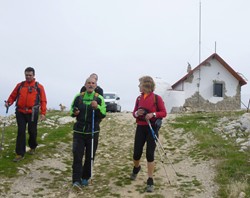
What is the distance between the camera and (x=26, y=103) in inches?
345

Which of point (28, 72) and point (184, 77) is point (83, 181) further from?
point (184, 77)

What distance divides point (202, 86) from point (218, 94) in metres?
1.88

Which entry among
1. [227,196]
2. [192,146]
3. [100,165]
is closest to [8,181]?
[100,165]

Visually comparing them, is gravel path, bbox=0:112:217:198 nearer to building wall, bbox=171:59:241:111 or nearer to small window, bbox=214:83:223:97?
building wall, bbox=171:59:241:111

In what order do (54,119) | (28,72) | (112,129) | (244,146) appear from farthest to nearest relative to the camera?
(54,119)
(112,129)
(244,146)
(28,72)

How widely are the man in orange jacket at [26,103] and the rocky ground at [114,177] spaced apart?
702mm

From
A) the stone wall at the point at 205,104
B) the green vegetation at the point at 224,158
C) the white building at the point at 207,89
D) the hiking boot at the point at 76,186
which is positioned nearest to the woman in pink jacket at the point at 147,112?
the hiking boot at the point at 76,186

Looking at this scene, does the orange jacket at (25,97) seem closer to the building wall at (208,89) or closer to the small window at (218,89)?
the building wall at (208,89)

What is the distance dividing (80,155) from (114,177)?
1.41 meters

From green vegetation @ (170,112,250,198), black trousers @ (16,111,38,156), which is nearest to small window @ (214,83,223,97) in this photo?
green vegetation @ (170,112,250,198)

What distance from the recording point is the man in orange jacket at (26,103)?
28.6ft

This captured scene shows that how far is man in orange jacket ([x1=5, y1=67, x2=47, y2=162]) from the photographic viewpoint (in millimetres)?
8711

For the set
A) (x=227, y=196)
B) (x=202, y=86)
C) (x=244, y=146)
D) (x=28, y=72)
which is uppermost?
(x=202, y=86)

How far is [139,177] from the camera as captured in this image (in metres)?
8.09
